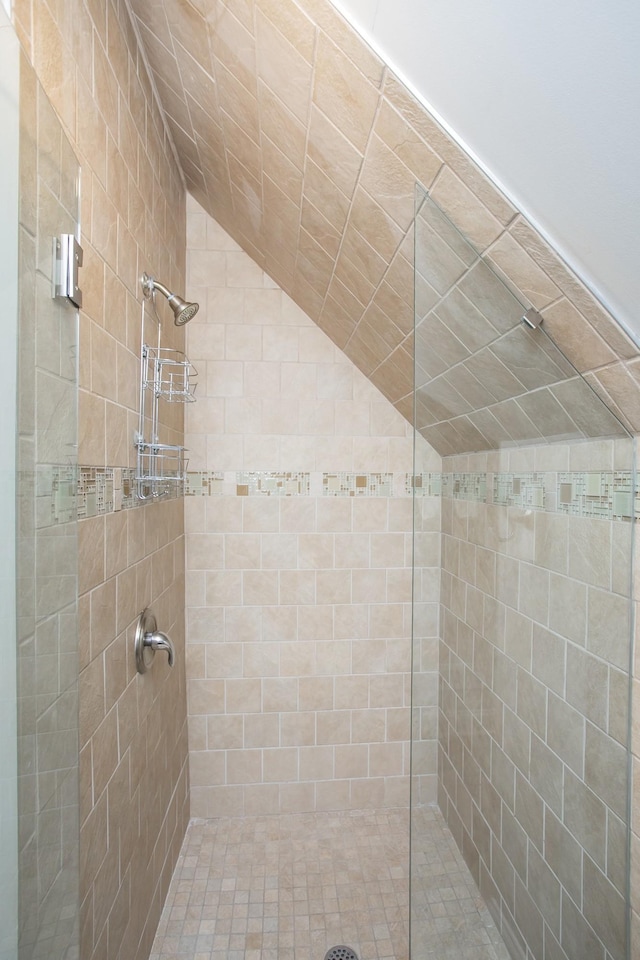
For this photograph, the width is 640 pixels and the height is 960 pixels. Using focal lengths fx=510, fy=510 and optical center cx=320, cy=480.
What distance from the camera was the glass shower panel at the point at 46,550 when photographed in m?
0.70

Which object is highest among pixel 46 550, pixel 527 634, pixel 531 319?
pixel 531 319

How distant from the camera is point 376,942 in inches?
67.1

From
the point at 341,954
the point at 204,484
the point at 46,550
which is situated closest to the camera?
the point at 46,550

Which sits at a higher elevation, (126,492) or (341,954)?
(126,492)

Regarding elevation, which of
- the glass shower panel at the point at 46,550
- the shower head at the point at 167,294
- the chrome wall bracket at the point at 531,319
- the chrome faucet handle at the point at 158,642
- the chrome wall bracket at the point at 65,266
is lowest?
the chrome faucet handle at the point at 158,642

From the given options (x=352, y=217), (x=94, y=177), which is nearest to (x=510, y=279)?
(x=352, y=217)

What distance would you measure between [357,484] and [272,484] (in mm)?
402

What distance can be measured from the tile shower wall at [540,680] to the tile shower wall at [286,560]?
143 centimetres

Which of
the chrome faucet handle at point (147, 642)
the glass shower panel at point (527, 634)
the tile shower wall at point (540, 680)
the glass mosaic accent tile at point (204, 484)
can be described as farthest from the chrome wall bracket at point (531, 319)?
the glass mosaic accent tile at point (204, 484)

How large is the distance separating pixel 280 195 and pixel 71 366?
1.13 metres

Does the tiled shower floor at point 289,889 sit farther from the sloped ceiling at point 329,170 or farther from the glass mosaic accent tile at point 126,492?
the sloped ceiling at point 329,170

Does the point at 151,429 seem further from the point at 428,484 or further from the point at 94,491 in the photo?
the point at 428,484

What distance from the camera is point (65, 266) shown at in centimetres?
82

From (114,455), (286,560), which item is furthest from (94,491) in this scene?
(286,560)
